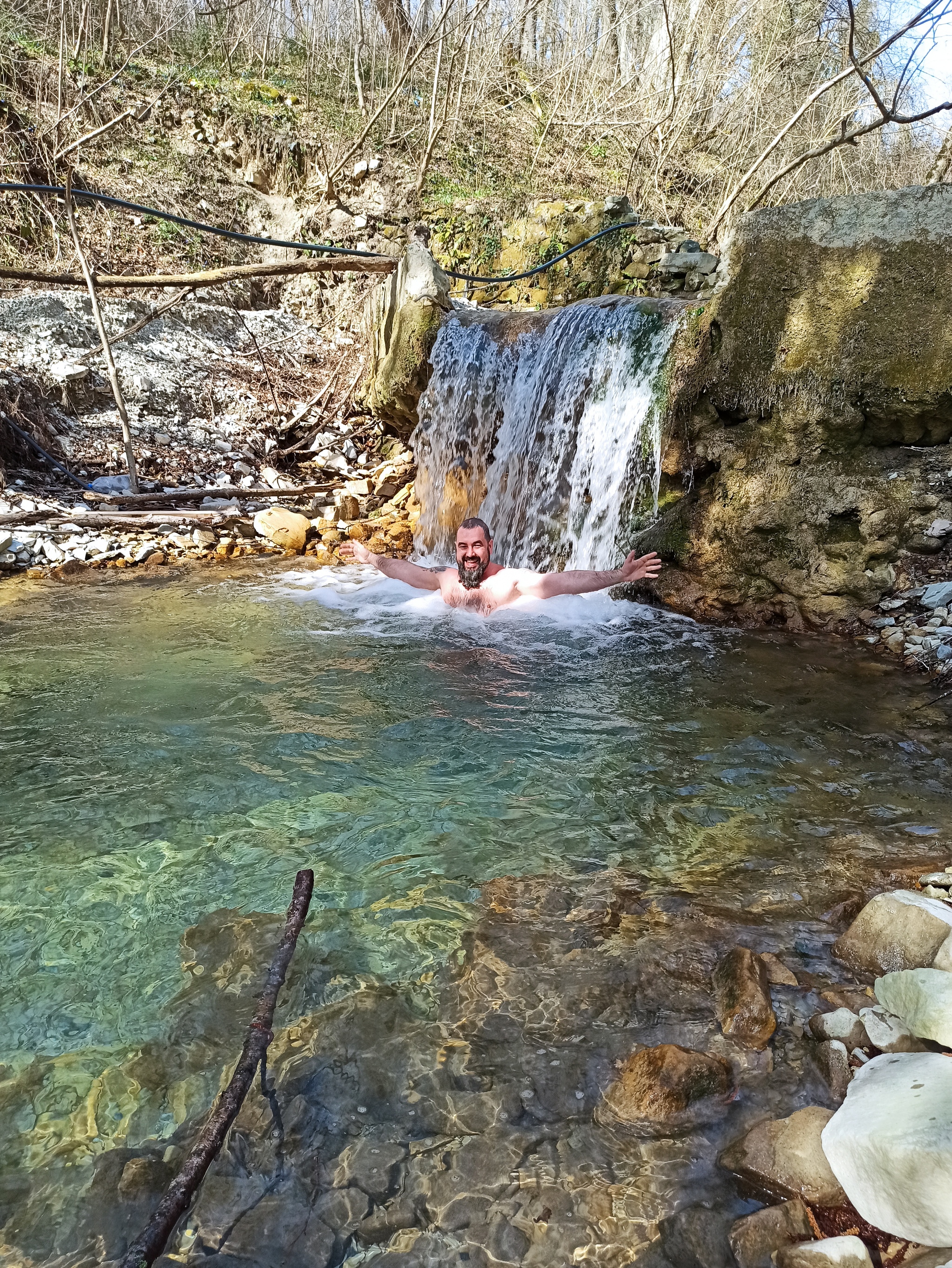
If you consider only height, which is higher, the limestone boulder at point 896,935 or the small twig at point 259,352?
the small twig at point 259,352

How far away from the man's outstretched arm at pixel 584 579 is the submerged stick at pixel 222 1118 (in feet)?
9.34

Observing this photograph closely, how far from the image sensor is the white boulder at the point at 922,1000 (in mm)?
1676

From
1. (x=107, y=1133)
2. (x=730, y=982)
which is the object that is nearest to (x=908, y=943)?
(x=730, y=982)

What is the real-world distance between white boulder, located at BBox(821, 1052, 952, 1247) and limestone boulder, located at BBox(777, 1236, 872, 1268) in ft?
0.24

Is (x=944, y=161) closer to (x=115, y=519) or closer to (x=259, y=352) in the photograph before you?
(x=259, y=352)

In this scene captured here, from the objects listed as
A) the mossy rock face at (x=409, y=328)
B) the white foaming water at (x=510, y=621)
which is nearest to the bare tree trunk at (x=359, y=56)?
the mossy rock face at (x=409, y=328)

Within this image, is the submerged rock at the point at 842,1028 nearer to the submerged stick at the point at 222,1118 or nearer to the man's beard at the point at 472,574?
the submerged stick at the point at 222,1118

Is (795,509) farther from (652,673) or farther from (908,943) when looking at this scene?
(908,943)

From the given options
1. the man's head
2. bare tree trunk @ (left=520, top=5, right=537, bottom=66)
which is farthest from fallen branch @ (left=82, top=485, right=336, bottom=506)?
bare tree trunk @ (left=520, top=5, right=537, bottom=66)

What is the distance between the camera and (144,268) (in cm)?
1048

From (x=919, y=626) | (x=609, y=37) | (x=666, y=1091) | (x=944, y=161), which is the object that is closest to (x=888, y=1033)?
(x=666, y=1091)

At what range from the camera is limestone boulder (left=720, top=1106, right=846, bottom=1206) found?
4.71 feet

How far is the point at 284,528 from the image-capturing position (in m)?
7.19

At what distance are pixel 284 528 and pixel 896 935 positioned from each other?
6168 mm
